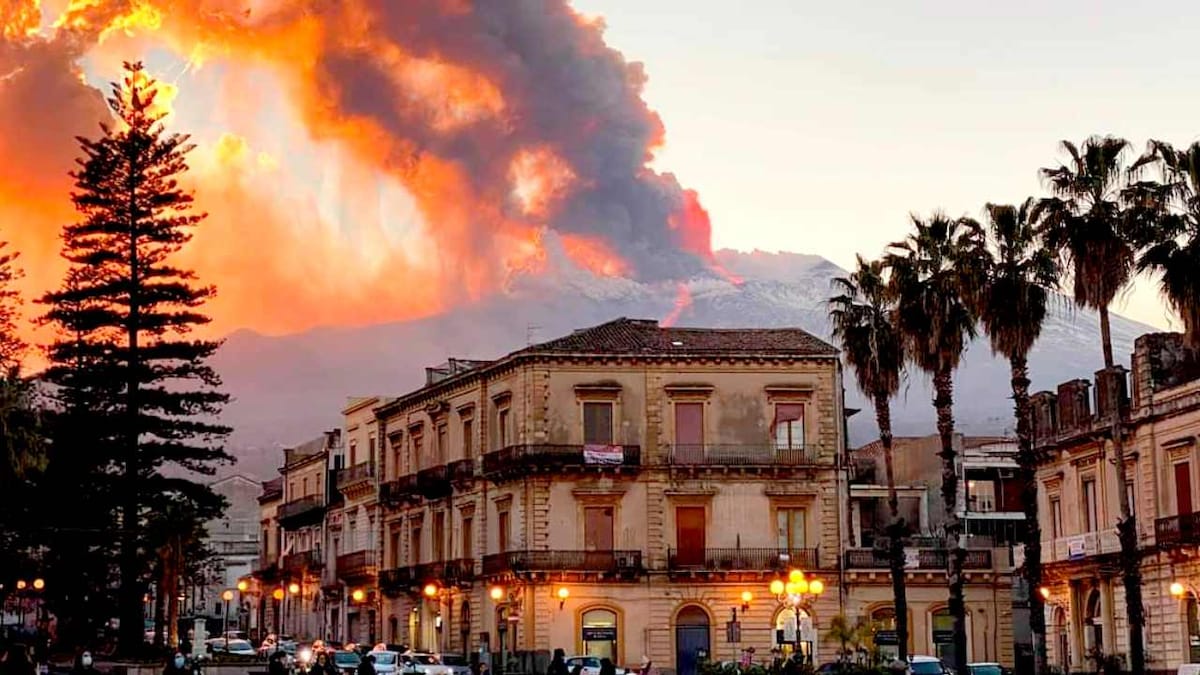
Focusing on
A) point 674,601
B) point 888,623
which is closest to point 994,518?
point 888,623

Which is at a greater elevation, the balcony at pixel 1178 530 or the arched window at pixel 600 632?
the balcony at pixel 1178 530

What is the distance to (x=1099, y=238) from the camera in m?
41.5

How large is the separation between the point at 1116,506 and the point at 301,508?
50.7 metres

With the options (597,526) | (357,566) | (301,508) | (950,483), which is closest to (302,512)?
(301,508)

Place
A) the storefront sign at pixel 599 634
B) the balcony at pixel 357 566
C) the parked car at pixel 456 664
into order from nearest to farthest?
the parked car at pixel 456 664, the storefront sign at pixel 599 634, the balcony at pixel 357 566

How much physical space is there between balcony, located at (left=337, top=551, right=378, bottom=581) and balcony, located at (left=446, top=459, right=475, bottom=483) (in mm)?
10446

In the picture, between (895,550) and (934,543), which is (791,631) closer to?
(895,550)

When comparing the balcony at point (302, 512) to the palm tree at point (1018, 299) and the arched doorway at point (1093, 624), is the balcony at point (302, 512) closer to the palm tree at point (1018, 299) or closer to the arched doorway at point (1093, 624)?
the arched doorway at point (1093, 624)

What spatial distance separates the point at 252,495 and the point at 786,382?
71.6 meters

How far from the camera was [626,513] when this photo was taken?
6500 centimetres

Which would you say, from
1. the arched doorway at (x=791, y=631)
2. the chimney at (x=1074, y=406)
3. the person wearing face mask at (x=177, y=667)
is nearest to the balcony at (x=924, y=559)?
the arched doorway at (x=791, y=631)

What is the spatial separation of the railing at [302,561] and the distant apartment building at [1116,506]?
41.8 m

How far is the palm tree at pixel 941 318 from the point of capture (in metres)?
49.9

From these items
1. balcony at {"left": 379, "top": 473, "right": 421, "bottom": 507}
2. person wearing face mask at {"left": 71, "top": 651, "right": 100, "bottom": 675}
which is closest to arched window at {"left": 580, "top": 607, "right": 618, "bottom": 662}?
balcony at {"left": 379, "top": 473, "right": 421, "bottom": 507}
